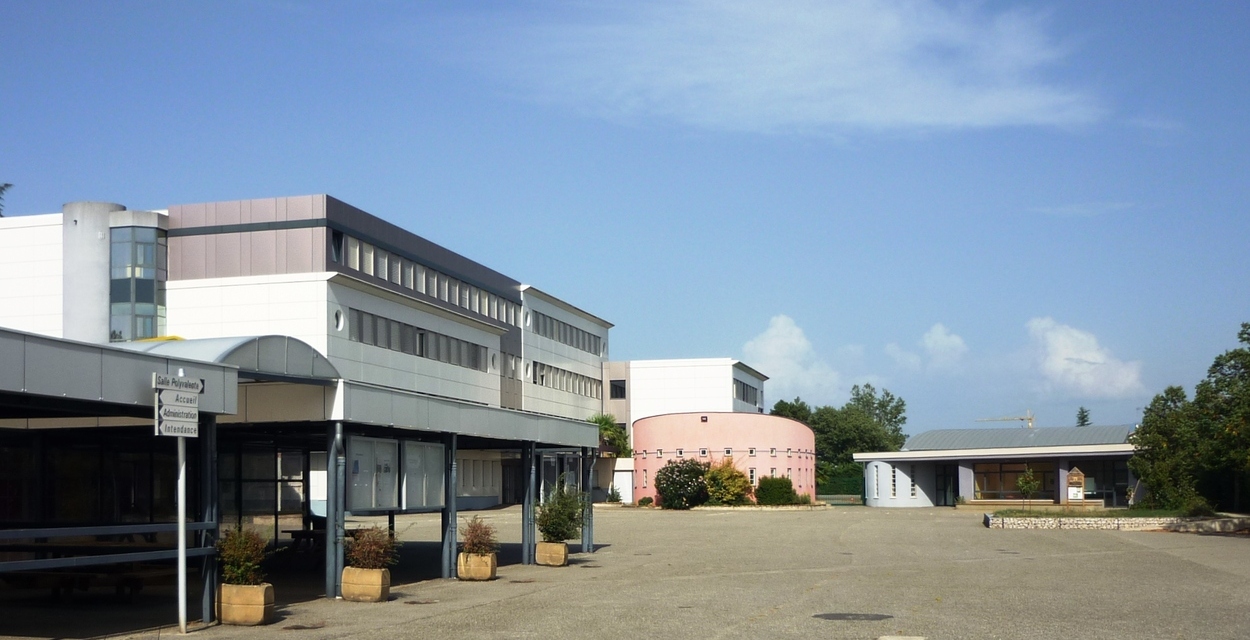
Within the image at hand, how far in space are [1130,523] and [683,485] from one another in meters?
25.9

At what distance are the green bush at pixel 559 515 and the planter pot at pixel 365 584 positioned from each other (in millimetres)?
6527

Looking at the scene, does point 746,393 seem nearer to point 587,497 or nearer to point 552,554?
point 587,497

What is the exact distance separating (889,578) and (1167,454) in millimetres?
31833

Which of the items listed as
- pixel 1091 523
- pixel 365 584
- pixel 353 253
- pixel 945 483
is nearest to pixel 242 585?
pixel 365 584

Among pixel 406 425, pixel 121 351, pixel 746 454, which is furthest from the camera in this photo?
pixel 746 454

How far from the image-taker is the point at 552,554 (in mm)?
24219

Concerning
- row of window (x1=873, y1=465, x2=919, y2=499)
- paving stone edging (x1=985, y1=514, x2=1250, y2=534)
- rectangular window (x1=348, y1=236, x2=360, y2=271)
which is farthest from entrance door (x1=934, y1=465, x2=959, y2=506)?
rectangular window (x1=348, y1=236, x2=360, y2=271)

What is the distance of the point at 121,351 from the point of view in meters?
13.4

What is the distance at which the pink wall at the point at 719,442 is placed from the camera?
222 feet

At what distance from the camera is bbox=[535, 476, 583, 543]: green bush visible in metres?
24.0

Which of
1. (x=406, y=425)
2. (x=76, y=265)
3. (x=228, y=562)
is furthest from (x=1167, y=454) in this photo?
(x=76, y=265)

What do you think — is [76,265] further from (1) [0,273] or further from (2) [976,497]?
(2) [976,497]

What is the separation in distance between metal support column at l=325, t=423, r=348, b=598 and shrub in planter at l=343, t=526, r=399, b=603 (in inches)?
8.2

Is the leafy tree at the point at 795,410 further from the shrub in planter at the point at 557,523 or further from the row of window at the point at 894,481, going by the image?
the shrub in planter at the point at 557,523
